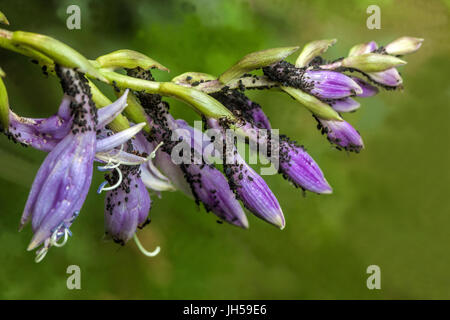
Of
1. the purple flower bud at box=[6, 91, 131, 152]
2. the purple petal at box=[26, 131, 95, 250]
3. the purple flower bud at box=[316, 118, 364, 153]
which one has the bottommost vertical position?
the purple petal at box=[26, 131, 95, 250]

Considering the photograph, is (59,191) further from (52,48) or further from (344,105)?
(344,105)

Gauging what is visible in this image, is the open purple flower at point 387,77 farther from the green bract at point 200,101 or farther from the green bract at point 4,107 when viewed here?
the green bract at point 4,107

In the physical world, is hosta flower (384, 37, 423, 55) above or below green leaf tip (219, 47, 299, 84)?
above

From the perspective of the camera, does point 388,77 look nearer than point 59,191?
No

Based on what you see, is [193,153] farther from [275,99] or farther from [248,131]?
[275,99]

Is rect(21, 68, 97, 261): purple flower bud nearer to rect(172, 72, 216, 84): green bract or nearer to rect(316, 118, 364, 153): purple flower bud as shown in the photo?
rect(172, 72, 216, 84): green bract

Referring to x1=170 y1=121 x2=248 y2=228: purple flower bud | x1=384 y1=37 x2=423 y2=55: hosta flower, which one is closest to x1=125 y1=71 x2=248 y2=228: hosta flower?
x1=170 y1=121 x2=248 y2=228: purple flower bud

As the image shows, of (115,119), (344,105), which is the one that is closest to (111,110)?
(115,119)
